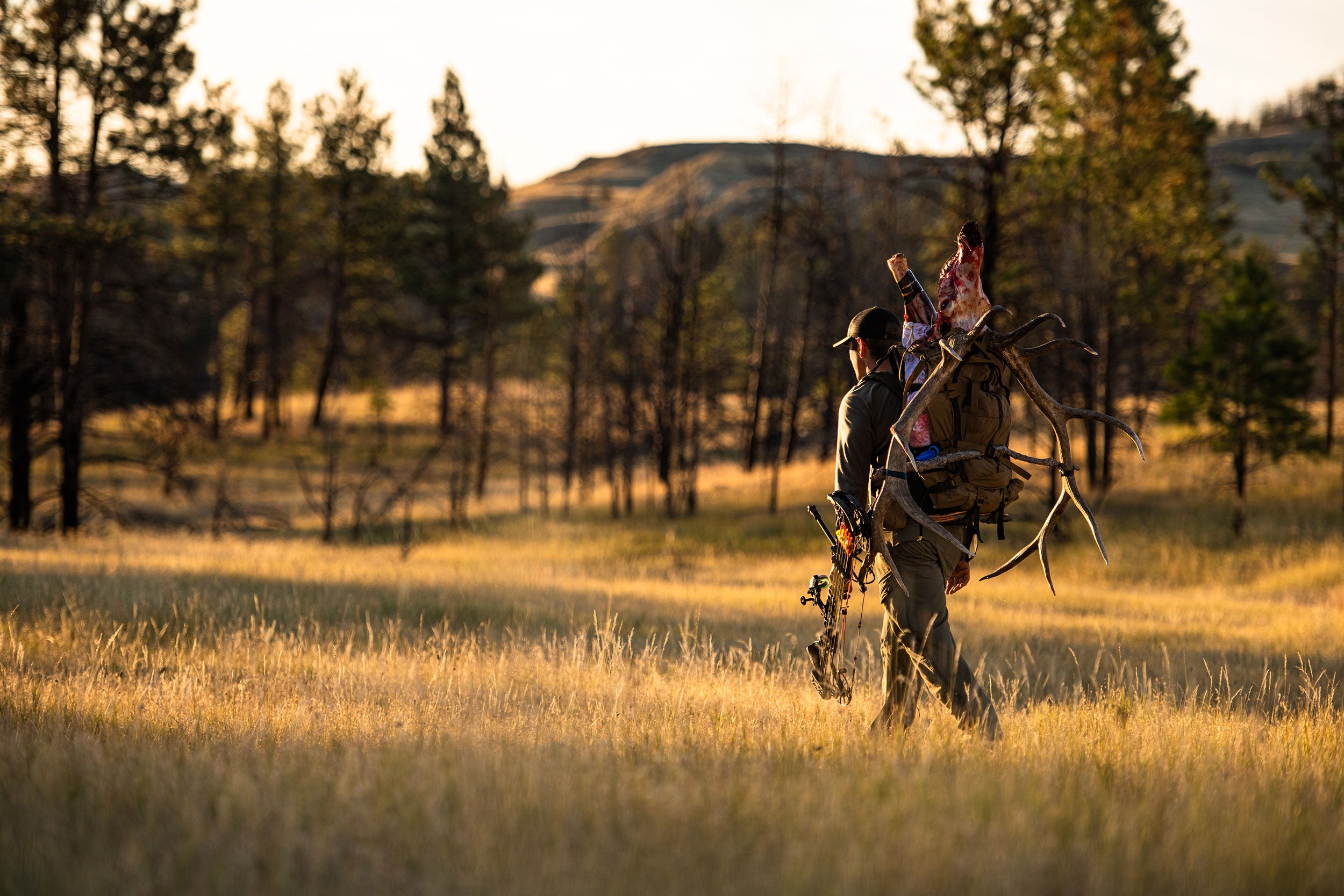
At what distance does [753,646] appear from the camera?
8203 mm

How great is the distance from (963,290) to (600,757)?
2.71 m

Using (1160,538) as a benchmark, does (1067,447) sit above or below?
above

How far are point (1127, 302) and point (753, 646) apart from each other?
16.6 m

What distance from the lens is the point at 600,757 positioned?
378cm

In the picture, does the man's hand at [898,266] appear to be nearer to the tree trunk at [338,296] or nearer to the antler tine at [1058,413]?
the antler tine at [1058,413]

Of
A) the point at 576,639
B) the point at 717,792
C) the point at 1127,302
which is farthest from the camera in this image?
the point at 1127,302

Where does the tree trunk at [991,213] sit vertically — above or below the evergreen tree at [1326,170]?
below

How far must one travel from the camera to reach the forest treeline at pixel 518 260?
16922 millimetres

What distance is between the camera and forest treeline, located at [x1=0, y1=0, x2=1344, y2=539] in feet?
55.5

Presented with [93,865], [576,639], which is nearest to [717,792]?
[93,865]

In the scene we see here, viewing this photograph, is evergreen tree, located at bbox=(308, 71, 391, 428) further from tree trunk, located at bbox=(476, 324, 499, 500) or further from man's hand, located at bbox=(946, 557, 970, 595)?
man's hand, located at bbox=(946, 557, 970, 595)

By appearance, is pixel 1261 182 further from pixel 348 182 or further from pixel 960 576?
pixel 960 576

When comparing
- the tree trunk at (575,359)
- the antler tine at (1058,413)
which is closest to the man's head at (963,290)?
the antler tine at (1058,413)

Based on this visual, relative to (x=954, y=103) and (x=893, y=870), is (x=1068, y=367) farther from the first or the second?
(x=893, y=870)
